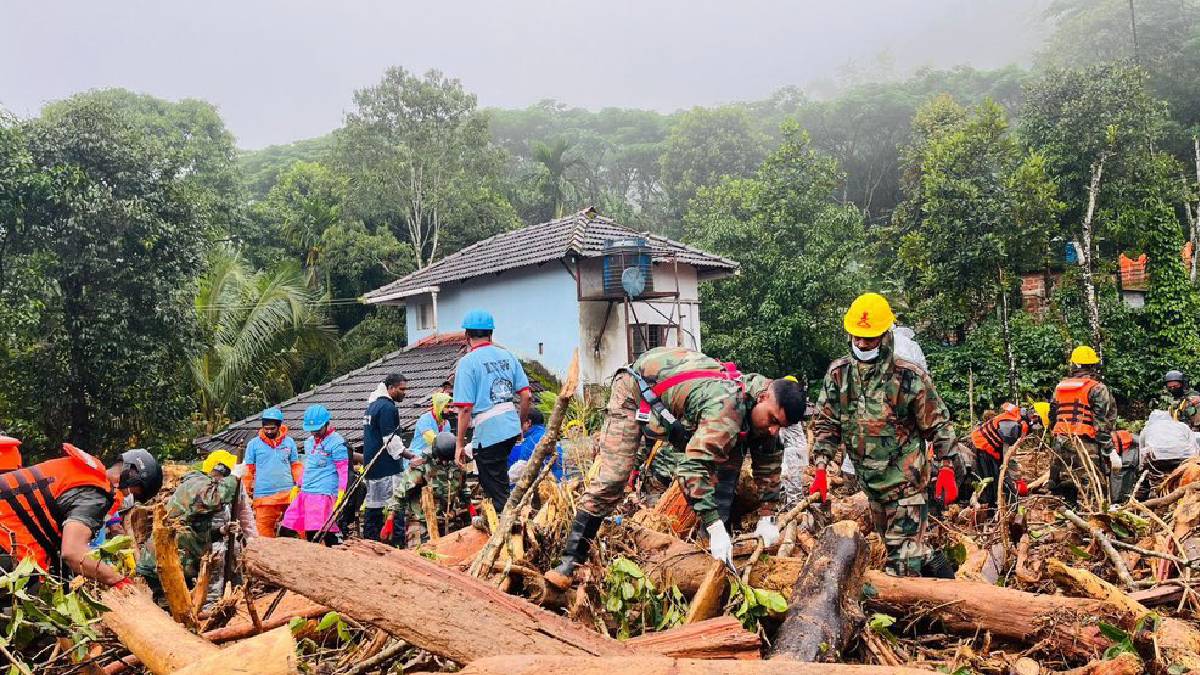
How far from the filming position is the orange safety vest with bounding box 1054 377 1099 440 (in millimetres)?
7254

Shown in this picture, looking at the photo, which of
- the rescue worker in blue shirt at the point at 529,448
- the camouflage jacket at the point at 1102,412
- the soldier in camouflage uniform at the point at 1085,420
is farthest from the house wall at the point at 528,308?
the camouflage jacket at the point at 1102,412

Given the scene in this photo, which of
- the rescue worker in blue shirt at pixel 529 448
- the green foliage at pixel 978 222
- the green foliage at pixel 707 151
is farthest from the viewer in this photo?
the green foliage at pixel 707 151

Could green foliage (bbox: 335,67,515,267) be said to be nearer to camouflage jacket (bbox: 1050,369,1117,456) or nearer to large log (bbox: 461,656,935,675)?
camouflage jacket (bbox: 1050,369,1117,456)

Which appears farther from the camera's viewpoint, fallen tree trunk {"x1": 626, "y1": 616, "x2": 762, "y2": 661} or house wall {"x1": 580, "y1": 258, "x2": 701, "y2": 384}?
house wall {"x1": 580, "y1": 258, "x2": 701, "y2": 384}

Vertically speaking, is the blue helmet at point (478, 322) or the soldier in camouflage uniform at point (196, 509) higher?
the blue helmet at point (478, 322)

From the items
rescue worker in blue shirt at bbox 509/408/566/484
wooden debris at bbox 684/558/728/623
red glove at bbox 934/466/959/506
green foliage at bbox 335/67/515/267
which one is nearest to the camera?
wooden debris at bbox 684/558/728/623

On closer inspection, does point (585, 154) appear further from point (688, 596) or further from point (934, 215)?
point (688, 596)

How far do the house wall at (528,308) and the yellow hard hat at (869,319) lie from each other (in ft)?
37.0

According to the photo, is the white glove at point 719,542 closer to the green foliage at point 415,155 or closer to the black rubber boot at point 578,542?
the black rubber boot at point 578,542

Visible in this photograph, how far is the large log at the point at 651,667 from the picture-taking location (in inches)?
100

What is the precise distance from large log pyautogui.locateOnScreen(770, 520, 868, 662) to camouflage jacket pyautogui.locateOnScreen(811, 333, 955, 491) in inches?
43.9

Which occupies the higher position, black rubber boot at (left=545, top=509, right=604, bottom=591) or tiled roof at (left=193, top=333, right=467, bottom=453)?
black rubber boot at (left=545, top=509, right=604, bottom=591)

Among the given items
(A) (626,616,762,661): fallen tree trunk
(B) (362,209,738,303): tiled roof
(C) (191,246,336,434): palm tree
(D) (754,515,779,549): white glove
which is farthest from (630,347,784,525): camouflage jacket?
(C) (191,246,336,434): palm tree

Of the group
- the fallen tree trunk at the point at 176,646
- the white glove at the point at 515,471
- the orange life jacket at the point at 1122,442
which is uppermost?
the fallen tree trunk at the point at 176,646
